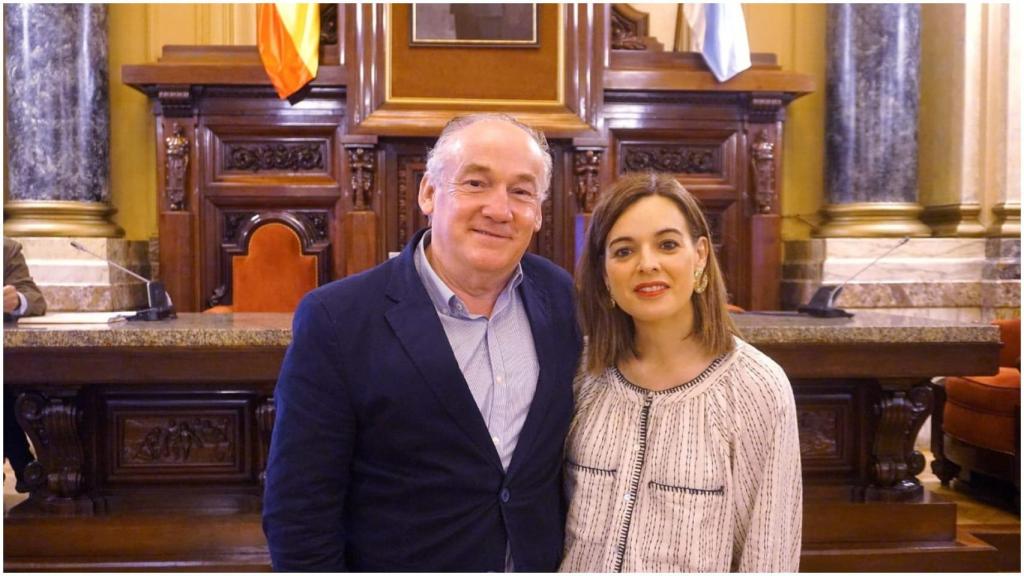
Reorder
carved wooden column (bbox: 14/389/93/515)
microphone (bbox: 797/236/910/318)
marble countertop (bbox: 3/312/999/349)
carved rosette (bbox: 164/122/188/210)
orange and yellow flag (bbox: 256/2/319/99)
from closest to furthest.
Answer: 1. marble countertop (bbox: 3/312/999/349)
2. carved wooden column (bbox: 14/389/93/515)
3. microphone (bbox: 797/236/910/318)
4. orange and yellow flag (bbox: 256/2/319/99)
5. carved rosette (bbox: 164/122/188/210)

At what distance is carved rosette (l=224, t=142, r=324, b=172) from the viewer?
5852 mm

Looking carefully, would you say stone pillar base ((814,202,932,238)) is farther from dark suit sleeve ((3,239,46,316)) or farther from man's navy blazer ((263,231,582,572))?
man's navy blazer ((263,231,582,572))

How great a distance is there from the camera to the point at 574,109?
5762 millimetres

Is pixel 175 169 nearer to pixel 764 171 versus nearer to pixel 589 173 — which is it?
pixel 589 173

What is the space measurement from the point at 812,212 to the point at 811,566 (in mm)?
4553

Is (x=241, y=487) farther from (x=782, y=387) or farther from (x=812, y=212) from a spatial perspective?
(x=812, y=212)

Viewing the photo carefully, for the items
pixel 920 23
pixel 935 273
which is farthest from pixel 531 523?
pixel 920 23

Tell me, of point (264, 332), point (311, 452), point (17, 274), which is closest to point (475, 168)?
point (311, 452)

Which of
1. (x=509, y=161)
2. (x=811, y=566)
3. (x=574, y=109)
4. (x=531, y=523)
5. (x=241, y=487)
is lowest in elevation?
(x=811, y=566)

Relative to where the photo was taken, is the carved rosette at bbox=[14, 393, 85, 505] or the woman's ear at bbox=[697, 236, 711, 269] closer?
the woman's ear at bbox=[697, 236, 711, 269]

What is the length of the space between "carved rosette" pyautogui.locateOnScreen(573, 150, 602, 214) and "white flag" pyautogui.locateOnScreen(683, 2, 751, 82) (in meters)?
0.93

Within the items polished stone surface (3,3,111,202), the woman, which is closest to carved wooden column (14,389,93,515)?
the woman

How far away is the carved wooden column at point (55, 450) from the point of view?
300 cm

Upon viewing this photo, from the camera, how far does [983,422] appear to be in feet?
15.0
